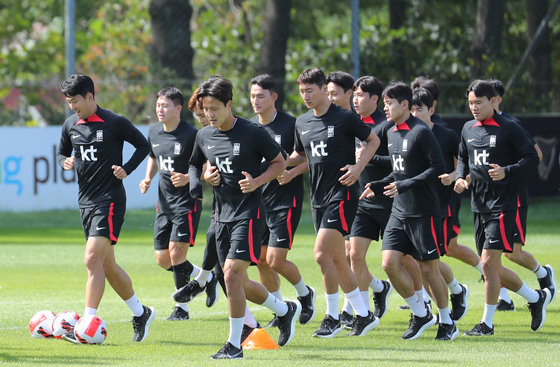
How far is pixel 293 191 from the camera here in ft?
34.9

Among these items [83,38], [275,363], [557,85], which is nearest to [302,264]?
[275,363]

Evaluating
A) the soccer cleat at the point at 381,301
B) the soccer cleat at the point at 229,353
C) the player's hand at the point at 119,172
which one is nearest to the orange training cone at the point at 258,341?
the soccer cleat at the point at 229,353

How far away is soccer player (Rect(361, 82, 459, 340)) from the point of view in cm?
981

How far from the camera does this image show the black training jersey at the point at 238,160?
29.1ft

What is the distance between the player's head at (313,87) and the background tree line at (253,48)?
43.1ft

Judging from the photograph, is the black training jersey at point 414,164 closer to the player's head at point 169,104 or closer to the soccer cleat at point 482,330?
the soccer cleat at point 482,330

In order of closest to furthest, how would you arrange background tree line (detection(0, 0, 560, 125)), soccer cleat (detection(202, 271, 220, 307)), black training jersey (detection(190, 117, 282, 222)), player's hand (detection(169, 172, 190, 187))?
black training jersey (detection(190, 117, 282, 222)) < player's hand (detection(169, 172, 190, 187)) < soccer cleat (detection(202, 271, 220, 307)) < background tree line (detection(0, 0, 560, 125))

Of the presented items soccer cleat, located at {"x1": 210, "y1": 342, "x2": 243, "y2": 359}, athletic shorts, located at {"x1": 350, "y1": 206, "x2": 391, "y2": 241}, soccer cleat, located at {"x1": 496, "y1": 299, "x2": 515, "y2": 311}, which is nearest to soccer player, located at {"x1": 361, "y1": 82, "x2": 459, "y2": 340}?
athletic shorts, located at {"x1": 350, "y1": 206, "x2": 391, "y2": 241}

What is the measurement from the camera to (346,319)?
34.9ft

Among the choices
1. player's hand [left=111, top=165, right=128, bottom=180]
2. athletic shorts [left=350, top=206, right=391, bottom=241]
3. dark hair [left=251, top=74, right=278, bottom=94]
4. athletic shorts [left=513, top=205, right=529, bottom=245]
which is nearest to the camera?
player's hand [left=111, top=165, right=128, bottom=180]

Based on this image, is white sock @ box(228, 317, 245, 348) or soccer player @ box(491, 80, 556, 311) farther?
soccer player @ box(491, 80, 556, 311)

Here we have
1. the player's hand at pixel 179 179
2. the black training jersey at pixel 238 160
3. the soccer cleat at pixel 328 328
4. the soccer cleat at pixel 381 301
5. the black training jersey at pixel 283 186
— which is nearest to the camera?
the black training jersey at pixel 238 160

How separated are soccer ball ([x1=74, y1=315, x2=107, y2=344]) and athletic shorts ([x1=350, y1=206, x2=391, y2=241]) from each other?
266 centimetres

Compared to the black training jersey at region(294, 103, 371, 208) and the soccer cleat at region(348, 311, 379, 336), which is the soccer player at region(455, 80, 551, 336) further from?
the black training jersey at region(294, 103, 371, 208)
